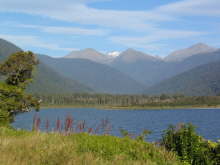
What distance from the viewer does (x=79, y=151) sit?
34.6 ft

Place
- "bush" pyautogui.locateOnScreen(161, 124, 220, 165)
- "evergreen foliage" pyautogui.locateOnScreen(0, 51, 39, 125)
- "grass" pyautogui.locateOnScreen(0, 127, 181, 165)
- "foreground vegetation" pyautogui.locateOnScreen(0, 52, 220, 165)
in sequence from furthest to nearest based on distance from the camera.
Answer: "evergreen foliage" pyautogui.locateOnScreen(0, 51, 39, 125)
"bush" pyautogui.locateOnScreen(161, 124, 220, 165)
"foreground vegetation" pyautogui.locateOnScreen(0, 52, 220, 165)
"grass" pyautogui.locateOnScreen(0, 127, 181, 165)

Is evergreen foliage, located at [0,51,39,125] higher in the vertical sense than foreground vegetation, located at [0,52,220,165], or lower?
higher

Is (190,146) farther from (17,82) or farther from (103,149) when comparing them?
(17,82)

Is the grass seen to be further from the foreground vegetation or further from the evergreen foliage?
the evergreen foliage

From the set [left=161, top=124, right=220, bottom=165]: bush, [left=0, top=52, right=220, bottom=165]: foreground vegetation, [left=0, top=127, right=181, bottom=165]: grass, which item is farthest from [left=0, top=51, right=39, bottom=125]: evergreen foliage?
[left=161, top=124, right=220, bottom=165]: bush

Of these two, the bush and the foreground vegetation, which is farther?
the bush

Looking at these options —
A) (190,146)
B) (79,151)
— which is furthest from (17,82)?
(190,146)

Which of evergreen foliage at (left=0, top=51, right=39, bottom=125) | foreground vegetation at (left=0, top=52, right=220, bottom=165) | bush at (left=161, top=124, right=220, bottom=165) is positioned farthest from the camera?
evergreen foliage at (left=0, top=51, right=39, bottom=125)

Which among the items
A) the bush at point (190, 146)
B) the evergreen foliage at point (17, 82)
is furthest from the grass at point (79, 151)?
the evergreen foliage at point (17, 82)

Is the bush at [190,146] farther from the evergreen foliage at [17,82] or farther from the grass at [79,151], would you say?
the evergreen foliage at [17,82]

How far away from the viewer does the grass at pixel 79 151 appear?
29.7 ft

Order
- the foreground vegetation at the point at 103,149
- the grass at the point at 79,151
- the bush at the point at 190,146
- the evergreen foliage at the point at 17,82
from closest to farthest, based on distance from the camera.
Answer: the grass at the point at 79,151 < the foreground vegetation at the point at 103,149 < the bush at the point at 190,146 < the evergreen foliage at the point at 17,82

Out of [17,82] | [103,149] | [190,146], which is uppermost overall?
[17,82]

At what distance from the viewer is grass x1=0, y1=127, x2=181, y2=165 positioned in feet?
29.7
